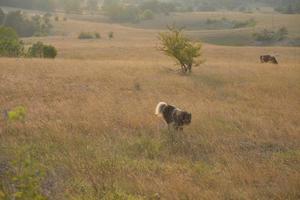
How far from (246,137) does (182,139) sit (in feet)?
6.02

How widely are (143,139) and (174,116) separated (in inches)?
50.9

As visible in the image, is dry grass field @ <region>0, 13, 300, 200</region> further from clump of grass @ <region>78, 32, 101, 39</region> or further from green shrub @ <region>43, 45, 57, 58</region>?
clump of grass @ <region>78, 32, 101, 39</region>

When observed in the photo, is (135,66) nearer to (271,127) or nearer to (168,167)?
(271,127)

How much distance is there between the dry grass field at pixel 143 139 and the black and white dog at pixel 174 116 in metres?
0.33

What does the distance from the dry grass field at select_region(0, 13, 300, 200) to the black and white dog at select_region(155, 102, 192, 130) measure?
33 centimetres

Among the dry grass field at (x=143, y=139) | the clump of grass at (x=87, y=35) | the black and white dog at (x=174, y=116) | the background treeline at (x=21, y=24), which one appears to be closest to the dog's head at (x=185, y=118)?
the black and white dog at (x=174, y=116)

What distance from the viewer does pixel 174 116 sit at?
11.1m

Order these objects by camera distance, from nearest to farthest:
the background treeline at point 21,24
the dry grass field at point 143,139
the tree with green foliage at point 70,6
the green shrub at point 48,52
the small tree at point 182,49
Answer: the dry grass field at point 143,139
the small tree at point 182,49
the green shrub at point 48,52
the background treeline at point 21,24
the tree with green foliage at point 70,6

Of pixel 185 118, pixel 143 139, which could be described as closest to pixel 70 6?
pixel 185 118

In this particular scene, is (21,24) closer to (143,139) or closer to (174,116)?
(174,116)

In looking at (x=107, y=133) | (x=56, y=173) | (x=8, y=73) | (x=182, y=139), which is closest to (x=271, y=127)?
(x=182, y=139)

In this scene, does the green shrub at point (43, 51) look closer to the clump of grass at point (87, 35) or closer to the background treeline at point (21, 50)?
the background treeline at point (21, 50)

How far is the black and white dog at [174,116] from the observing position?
11.0 m

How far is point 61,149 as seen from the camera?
9.29 m
